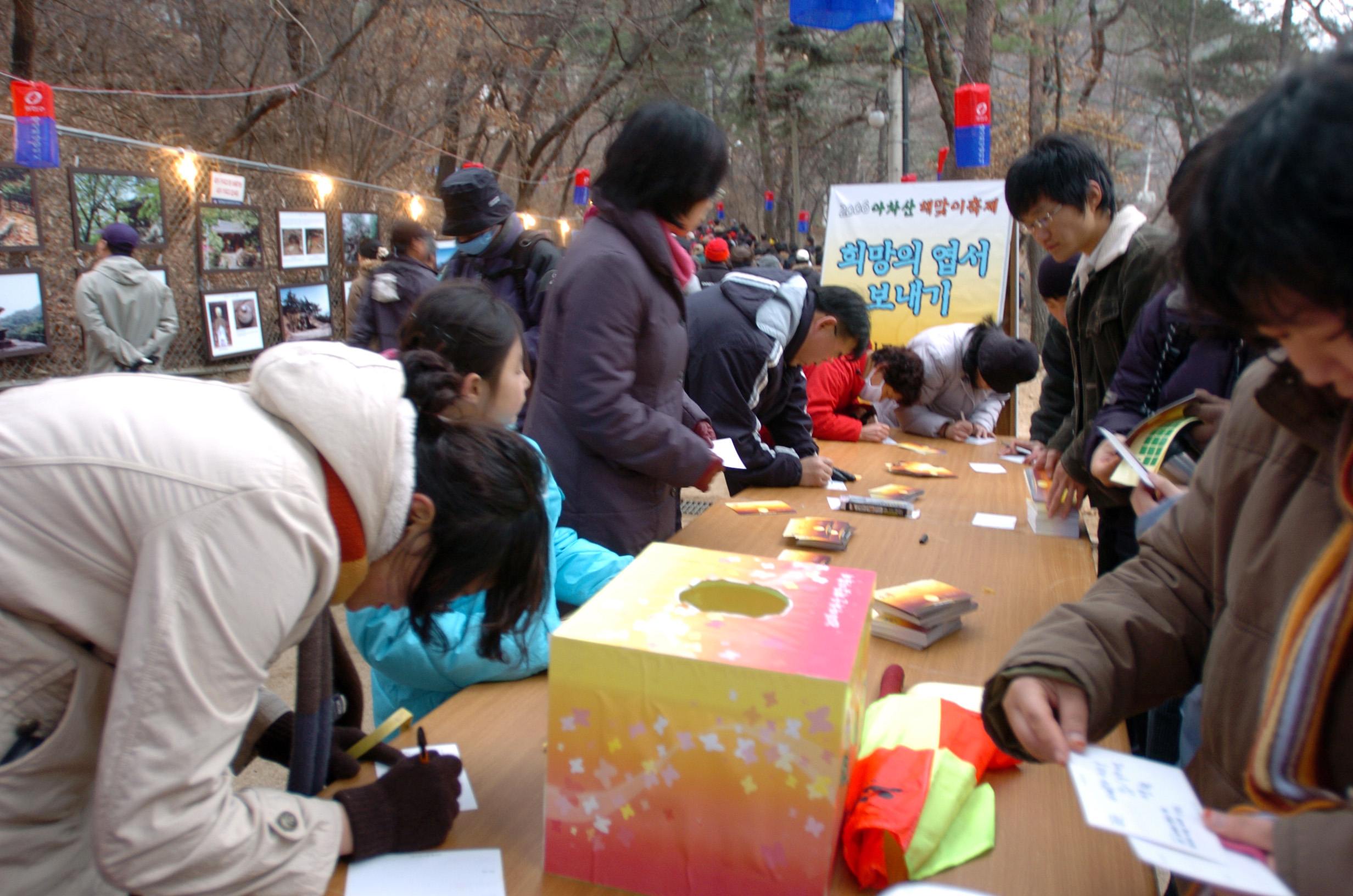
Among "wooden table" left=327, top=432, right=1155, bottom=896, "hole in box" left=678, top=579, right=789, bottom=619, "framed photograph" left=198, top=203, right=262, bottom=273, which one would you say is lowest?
"wooden table" left=327, top=432, right=1155, bottom=896

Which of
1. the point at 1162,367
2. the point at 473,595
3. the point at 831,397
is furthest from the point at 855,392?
the point at 473,595

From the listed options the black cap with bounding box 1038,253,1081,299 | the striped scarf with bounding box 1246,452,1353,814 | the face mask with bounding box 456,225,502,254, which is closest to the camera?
the striped scarf with bounding box 1246,452,1353,814

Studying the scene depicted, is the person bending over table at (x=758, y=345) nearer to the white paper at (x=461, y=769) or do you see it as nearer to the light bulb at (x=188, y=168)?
the white paper at (x=461, y=769)

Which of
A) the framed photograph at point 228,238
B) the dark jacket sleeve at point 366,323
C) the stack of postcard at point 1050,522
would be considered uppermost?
the framed photograph at point 228,238

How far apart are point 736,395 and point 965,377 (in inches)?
60.2

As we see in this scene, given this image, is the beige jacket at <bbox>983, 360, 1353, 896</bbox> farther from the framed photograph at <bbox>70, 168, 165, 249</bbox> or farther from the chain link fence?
the framed photograph at <bbox>70, 168, 165, 249</bbox>

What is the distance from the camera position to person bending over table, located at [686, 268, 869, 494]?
280 cm

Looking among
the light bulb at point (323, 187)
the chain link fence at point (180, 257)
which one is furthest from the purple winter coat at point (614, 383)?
the light bulb at point (323, 187)

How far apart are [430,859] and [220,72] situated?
480 inches

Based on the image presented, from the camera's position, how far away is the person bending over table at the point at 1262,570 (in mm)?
616

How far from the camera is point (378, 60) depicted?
12.1 meters

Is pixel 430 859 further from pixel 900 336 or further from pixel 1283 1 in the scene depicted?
pixel 1283 1

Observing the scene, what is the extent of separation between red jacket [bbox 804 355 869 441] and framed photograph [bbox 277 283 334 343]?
676 cm

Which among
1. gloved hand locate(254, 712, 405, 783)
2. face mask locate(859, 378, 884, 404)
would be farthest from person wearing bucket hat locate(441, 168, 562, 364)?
gloved hand locate(254, 712, 405, 783)
